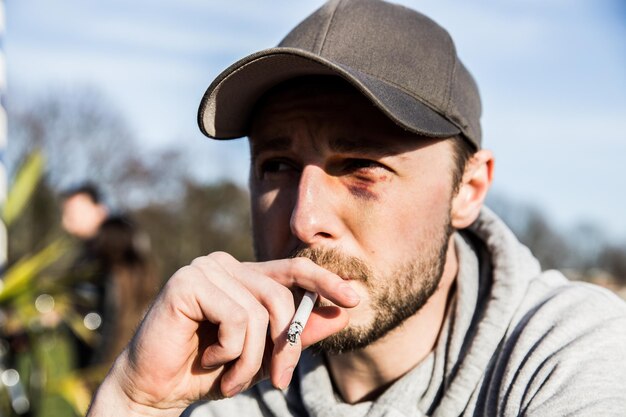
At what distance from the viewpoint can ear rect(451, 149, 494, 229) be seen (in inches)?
85.4

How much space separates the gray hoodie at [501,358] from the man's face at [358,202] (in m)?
0.17

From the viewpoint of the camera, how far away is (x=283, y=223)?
1988 millimetres

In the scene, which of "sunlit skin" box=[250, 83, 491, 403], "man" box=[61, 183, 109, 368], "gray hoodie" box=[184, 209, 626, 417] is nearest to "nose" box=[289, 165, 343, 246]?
"sunlit skin" box=[250, 83, 491, 403]

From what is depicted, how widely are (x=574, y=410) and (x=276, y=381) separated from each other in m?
0.66

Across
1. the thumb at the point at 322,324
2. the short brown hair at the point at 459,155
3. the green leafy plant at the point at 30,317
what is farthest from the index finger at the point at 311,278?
the green leafy plant at the point at 30,317

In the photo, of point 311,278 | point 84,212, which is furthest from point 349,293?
point 84,212

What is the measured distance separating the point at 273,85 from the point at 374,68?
0.98 ft

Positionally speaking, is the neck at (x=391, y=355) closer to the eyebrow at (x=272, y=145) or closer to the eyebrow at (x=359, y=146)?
the eyebrow at (x=359, y=146)

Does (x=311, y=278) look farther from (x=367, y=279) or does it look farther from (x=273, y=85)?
(x=273, y=85)

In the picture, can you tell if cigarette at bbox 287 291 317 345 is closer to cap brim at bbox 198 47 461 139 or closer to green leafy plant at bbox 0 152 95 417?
cap brim at bbox 198 47 461 139

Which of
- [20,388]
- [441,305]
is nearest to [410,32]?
[441,305]

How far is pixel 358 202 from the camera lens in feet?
6.17

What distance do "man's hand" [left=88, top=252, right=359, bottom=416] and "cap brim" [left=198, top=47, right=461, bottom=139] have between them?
0.46 metres

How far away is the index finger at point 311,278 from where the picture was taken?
1560 mm
